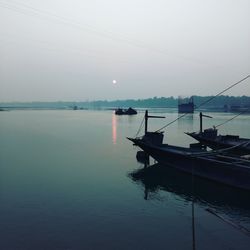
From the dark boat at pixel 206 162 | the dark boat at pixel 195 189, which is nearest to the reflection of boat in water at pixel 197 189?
the dark boat at pixel 195 189

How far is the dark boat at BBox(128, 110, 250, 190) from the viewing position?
75.3ft

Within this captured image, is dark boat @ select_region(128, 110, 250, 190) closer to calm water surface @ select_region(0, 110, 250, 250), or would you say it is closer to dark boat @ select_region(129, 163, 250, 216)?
dark boat @ select_region(129, 163, 250, 216)

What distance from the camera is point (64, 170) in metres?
29.8

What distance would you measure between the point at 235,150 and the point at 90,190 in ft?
55.1

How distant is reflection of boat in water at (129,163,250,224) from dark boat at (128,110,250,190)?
2.09ft

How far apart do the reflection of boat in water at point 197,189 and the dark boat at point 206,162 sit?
2.09 ft

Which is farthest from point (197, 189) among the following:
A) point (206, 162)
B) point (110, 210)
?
point (110, 210)

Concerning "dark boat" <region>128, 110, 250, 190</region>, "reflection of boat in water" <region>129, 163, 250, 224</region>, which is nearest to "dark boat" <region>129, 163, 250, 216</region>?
"reflection of boat in water" <region>129, 163, 250, 224</region>

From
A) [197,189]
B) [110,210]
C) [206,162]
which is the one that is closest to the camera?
[110,210]

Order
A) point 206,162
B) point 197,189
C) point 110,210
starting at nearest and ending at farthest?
point 110,210 → point 197,189 → point 206,162

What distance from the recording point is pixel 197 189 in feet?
78.8

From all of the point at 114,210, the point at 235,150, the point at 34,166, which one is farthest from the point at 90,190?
the point at 235,150

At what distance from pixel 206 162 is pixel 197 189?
2.54 m

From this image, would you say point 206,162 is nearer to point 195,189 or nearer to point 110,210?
point 195,189
